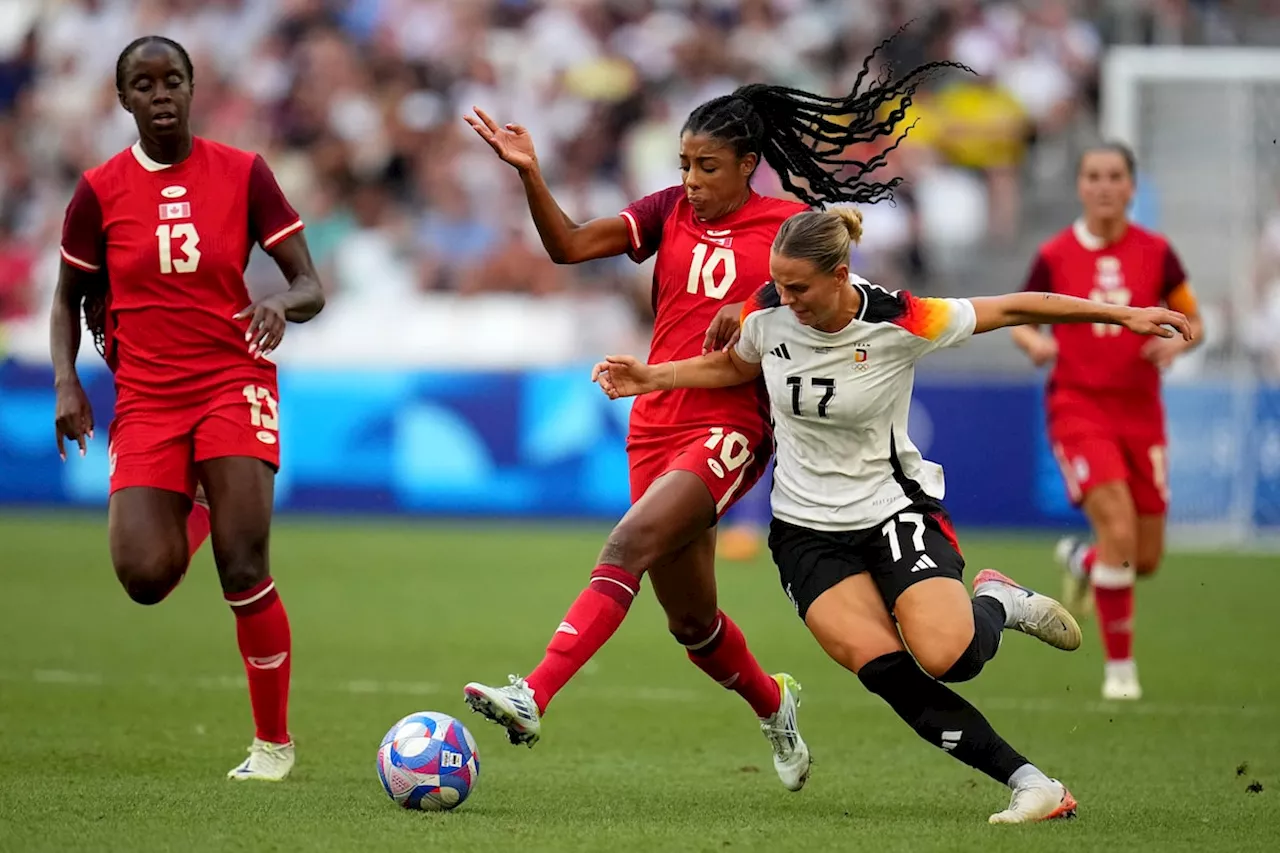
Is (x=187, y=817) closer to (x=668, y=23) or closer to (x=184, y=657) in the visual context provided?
(x=184, y=657)

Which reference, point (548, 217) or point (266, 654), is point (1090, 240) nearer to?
point (548, 217)

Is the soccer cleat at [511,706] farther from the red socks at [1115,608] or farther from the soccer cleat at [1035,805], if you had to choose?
the red socks at [1115,608]

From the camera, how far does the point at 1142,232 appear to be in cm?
1038

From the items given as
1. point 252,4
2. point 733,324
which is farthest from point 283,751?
point 252,4

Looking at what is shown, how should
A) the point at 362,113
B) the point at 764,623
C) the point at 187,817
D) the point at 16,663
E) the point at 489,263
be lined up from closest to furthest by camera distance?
the point at 187,817 → the point at 16,663 → the point at 764,623 → the point at 489,263 → the point at 362,113

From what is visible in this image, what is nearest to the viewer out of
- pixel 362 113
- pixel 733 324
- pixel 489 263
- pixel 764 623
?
pixel 733 324

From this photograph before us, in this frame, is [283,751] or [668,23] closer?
[283,751]

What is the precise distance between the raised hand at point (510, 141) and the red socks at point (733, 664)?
189 centimetres

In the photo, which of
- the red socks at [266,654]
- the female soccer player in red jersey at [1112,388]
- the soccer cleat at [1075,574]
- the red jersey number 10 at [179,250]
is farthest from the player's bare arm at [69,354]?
the soccer cleat at [1075,574]

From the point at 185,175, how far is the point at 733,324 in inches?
84.7

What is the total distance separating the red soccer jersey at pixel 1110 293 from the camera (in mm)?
10180

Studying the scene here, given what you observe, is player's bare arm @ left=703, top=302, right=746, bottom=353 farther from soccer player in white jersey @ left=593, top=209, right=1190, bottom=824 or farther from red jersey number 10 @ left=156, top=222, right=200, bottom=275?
red jersey number 10 @ left=156, top=222, right=200, bottom=275

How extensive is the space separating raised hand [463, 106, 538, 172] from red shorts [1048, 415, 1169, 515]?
4271mm

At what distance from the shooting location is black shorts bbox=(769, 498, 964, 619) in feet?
21.2
